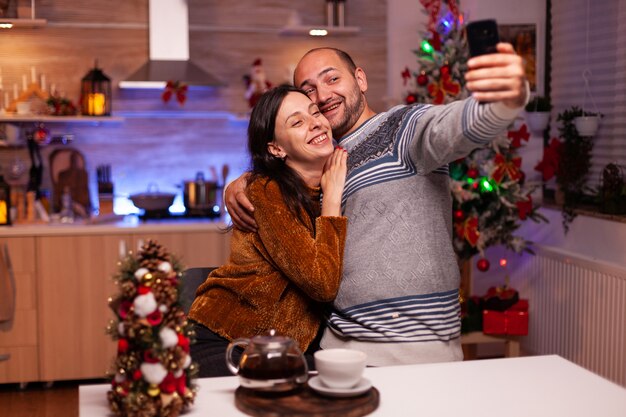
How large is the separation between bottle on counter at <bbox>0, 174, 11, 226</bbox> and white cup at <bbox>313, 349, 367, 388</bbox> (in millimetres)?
3514

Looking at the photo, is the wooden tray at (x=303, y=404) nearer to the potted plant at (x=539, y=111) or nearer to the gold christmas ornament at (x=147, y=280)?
the gold christmas ornament at (x=147, y=280)

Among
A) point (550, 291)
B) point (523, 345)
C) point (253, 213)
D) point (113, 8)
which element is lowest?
point (523, 345)

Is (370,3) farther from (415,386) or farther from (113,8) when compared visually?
(415,386)

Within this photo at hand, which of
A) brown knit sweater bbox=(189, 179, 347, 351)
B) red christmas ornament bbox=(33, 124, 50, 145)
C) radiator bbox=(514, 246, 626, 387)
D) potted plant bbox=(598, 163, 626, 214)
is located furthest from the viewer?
red christmas ornament bbox=(33, 124, 50, 145)

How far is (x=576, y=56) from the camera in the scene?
16.0 feet

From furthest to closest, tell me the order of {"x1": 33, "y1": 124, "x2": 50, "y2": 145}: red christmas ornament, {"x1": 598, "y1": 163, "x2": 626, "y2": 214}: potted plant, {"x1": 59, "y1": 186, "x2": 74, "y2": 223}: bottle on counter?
1. {"x1": 33, "y1": 124, "x2": 50, "y2": 145}: red christmas ornament
2. {"x1": 59, "y1": 186, "x2": 74, "y2": 223}: bottle on counter
3. {"x1": 598, "y1": 163, "x2": 626, "y2": 214}: potted plant

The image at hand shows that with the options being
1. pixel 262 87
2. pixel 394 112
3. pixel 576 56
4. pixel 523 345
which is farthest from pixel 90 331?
pixel 576 56

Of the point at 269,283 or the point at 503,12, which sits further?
the point at 503,12

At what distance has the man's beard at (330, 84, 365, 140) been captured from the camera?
264 centimetres

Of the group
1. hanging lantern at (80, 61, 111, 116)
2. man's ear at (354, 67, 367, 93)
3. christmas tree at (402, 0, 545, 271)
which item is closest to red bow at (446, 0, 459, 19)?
christmas tree at (402, 0, 545, 271)

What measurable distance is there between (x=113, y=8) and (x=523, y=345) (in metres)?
3.27

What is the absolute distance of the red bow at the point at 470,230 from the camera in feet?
14.1

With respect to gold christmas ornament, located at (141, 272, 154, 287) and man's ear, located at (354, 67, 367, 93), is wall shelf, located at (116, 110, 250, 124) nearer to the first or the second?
man's ear, located at (354, 67, 367, 93)

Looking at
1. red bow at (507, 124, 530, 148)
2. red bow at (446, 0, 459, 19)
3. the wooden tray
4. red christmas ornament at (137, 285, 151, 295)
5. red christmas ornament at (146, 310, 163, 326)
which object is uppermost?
red bow at (446, 0, 459, 19)
